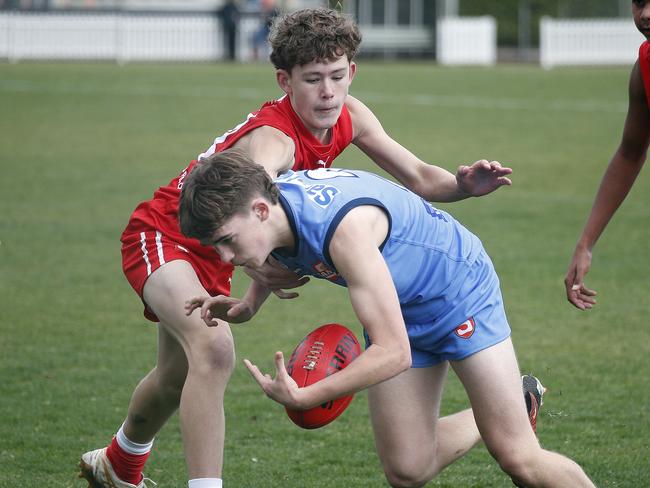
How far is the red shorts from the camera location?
16.6 ft

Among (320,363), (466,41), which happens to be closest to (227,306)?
(320,363)

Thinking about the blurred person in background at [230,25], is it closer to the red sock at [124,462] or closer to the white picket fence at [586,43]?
the white picket fence at [586,43]

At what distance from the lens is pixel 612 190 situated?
539cm

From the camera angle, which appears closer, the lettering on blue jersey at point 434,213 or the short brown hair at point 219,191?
the short brown hair at point 219,191

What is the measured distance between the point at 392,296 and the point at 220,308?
875mm

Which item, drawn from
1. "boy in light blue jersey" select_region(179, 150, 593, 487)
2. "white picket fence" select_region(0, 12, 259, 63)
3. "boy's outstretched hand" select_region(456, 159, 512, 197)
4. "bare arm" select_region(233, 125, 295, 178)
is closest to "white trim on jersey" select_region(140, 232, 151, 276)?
"boy in light blue jersey" select_region(179, 150, 593, 487)

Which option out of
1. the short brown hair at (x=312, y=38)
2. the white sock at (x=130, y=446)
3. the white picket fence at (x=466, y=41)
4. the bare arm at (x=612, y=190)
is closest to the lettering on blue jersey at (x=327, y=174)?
the short brown hair at (x=312, y=38)

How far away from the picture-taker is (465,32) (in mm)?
39938

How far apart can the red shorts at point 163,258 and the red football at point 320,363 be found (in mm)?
876

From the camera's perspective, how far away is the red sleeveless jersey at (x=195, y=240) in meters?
5.09

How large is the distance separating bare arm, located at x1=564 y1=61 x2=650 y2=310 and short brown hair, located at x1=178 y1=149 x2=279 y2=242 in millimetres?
1875

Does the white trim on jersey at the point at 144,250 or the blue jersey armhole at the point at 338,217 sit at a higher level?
the blue jersey armhole at the point at 338,217

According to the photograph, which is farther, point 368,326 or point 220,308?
point 220,308

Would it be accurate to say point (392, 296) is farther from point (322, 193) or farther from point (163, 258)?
point (163, 258)
